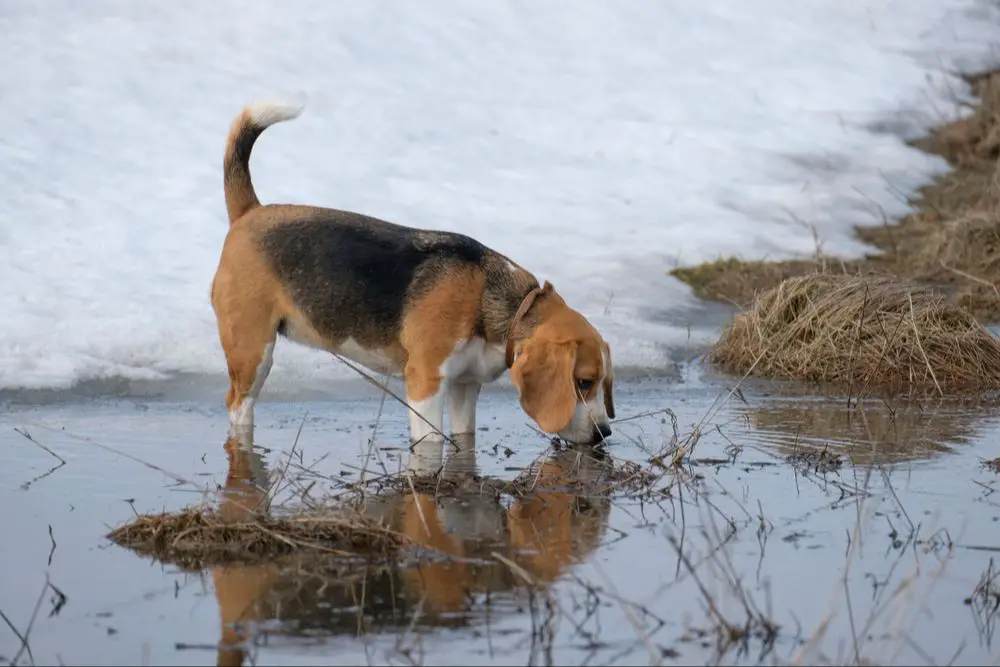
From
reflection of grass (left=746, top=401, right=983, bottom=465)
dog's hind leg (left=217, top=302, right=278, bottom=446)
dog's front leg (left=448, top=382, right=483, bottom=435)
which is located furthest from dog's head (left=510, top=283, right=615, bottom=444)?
dog's hind leg (left=217, top=302, right=278, bottom=446)

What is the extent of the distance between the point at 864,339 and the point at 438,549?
451 centimetres

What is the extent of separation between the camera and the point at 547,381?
650 cm

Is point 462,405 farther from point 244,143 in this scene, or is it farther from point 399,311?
point 244,143

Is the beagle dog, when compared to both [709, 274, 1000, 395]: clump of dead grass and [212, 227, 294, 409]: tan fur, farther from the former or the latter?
[709, 274, 1000, 395]: clump of dead grass

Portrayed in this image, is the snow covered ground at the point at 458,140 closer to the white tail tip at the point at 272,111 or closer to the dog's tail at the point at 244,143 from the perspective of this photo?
the dog's tail at the point at 244,143

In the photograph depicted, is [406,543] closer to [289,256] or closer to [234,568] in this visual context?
[234,568]

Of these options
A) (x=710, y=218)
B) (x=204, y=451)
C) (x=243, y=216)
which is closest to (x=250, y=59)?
(x=710, y=218)

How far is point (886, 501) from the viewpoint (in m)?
5.57

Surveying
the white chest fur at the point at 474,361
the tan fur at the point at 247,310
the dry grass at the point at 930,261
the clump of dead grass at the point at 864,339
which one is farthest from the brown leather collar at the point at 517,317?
the dry grass at the point at 930,261

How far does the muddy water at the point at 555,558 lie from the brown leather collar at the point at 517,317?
18.4 inches

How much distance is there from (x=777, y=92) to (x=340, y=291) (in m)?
10.1

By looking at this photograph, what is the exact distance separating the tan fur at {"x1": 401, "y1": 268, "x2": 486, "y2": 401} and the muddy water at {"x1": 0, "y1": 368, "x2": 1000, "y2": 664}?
38 cm

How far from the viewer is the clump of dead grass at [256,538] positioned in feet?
15.6

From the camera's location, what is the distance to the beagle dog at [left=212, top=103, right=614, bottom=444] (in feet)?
21.7
